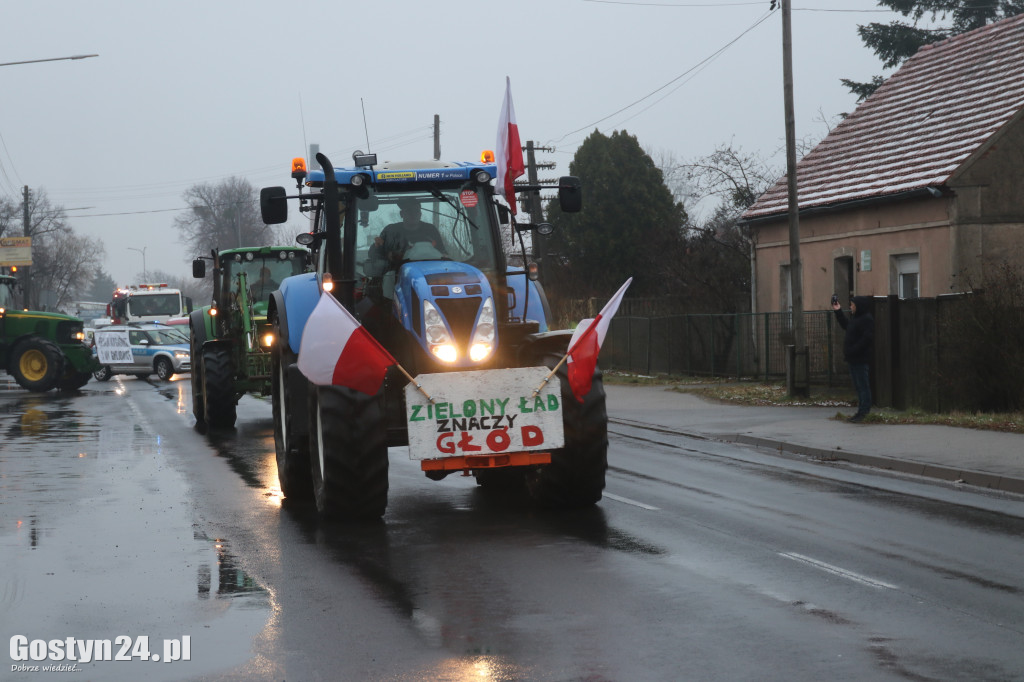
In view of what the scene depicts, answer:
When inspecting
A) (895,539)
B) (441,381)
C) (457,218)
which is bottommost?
(895,539)

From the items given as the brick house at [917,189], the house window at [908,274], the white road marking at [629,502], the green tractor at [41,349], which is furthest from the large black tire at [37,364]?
the white road marking at [629,502]

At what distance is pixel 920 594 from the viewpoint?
289 inches

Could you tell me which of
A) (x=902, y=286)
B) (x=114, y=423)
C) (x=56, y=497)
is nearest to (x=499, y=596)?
(x=56, y=497)

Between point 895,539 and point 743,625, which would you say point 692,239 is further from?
point 743,625

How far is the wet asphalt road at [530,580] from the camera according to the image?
6051 millimetres

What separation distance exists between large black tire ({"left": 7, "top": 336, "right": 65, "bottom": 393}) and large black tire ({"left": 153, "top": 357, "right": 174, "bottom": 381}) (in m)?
5.34

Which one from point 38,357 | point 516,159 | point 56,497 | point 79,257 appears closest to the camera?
point 516,159

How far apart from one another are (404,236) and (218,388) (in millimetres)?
9572

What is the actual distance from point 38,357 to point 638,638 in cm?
2935

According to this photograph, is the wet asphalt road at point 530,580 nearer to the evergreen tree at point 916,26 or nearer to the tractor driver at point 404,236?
the tractor driver at point 404,236

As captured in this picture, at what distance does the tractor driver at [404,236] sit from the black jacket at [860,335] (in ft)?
30.2

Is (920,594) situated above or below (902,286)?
below

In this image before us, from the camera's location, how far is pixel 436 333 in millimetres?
9977

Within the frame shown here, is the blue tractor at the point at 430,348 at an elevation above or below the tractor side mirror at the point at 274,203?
below
